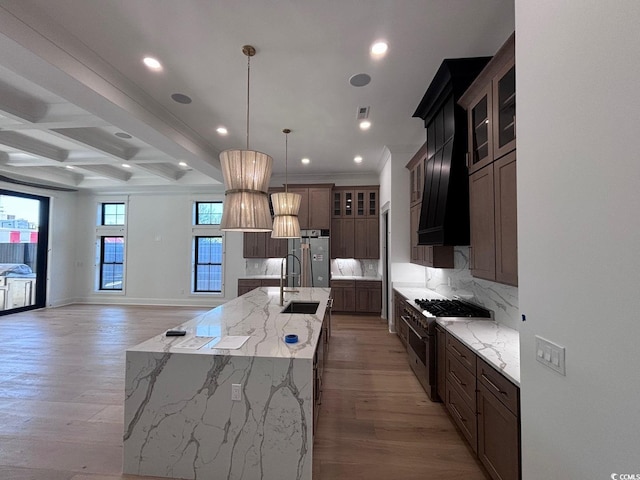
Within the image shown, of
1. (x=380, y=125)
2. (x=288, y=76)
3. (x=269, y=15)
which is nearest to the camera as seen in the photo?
(x=269, y=15)

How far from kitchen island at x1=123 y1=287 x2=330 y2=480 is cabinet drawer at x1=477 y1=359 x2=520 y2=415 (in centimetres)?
113

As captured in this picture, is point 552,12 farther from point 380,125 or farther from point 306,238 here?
point 306,238

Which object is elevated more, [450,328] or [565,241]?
[565,241]

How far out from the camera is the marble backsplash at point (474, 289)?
2469 mm

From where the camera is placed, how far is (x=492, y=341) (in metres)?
2.10

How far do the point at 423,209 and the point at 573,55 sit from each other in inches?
97.0

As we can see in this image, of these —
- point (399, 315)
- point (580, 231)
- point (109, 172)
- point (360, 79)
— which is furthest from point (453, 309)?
point (109, 172)

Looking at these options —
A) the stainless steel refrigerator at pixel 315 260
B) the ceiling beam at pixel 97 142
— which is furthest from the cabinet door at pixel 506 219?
→ the ceiling beam at pixel 97 142

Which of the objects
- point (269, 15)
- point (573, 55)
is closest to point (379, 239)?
point (269, 15)

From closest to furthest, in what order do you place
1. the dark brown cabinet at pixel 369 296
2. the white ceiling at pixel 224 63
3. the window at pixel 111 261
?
the white ceiling at pixel 224 63 < the dark brown cabinet at pixel 369 296 < the window at pixel 111 261

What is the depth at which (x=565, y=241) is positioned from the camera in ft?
3.83

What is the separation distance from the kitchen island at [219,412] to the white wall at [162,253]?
5668 mm

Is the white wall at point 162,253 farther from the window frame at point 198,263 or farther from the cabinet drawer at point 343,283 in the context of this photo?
the cabinet drawer at point 343,283

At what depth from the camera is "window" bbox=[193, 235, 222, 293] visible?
7.56 m
